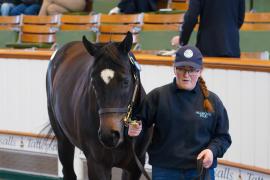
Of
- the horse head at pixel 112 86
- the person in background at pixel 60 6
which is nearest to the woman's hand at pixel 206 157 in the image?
the horse head at pixel 112 86

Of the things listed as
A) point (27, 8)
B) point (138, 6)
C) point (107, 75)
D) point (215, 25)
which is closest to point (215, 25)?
point (215, 25)

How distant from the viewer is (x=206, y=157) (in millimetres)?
3562

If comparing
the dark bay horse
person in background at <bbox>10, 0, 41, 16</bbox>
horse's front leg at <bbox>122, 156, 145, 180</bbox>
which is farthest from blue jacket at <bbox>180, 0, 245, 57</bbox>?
person in background at <bbox>10, 0, 41, 16</bbox>

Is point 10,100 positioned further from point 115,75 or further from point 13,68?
point 115,75

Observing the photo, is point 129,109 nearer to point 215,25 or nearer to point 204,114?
point 204,114

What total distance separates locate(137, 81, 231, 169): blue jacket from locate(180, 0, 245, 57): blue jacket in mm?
2419

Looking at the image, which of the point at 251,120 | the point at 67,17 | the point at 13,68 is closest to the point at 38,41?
the point at 67,17

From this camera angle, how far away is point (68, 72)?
5.79m

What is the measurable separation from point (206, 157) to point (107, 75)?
90 cm

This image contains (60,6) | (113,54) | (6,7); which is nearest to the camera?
(113,54)

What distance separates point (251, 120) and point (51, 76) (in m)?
2.00

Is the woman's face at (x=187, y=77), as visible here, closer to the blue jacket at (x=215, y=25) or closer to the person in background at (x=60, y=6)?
the blue jacket at (x=215, y=25)

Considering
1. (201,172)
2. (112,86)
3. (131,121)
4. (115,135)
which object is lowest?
(201,172)

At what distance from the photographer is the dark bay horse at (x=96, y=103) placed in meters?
4.07
